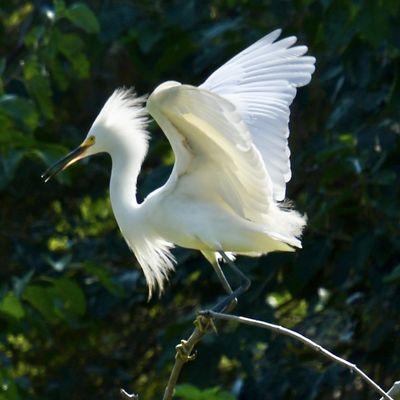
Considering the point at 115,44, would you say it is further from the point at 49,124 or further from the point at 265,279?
the point at 265,279

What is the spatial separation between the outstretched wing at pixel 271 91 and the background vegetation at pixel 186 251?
2.29 feet

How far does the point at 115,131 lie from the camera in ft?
14.9

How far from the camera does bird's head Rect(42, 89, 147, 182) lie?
4535 millimetres

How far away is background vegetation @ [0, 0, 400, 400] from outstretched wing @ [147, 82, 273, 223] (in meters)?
0.82

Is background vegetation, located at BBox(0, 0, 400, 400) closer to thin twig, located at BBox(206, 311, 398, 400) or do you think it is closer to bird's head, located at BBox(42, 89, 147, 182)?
bird's head, located at BBox(42, 89, 147, 182)

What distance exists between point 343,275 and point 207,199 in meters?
1.49

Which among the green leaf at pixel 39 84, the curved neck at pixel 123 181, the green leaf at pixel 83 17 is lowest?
the green leaf at pixel 39 84

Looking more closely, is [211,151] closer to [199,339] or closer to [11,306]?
[199,339]

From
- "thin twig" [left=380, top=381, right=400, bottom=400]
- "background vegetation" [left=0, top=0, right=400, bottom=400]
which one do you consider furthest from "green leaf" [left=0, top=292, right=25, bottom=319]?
"thin twig" [left=380, top=381, right=400, bottom=400]

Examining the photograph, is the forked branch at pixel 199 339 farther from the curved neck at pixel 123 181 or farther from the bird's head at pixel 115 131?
the bird's head at pixel 115 131

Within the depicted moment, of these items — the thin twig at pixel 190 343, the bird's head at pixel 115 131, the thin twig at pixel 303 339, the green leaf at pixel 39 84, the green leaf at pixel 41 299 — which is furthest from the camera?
the green leaf at pixel 39 84

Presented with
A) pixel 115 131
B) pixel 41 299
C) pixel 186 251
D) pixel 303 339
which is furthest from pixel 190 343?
pixel 186 251

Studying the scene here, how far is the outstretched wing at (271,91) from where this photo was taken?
4.43 meters

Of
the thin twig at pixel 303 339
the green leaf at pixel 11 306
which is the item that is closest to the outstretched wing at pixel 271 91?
the thin twig at pixel 303 339
